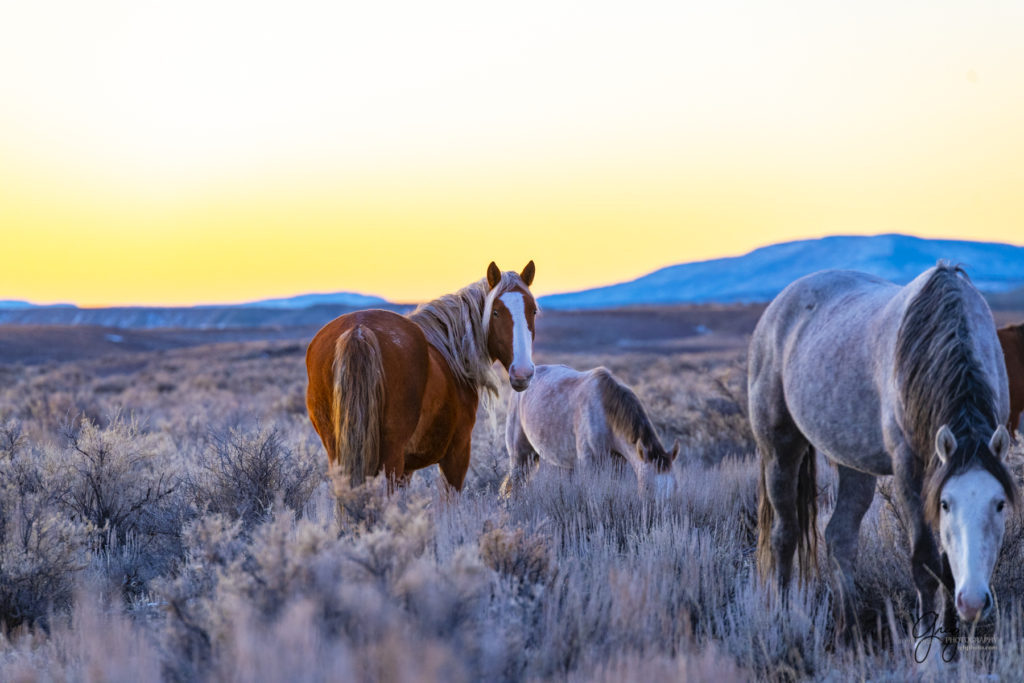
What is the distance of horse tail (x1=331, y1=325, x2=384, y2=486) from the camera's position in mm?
4820

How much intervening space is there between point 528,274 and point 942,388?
3332mm

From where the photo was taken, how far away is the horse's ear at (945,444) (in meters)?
3.17

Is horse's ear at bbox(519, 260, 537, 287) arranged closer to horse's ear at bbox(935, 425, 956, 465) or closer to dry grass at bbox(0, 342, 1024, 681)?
dry grass at bbox(0, 342, 1024, 681)

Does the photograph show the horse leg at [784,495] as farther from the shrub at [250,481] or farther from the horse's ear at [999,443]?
the shrub at [250,481]

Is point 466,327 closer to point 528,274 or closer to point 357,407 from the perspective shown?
point 528,274

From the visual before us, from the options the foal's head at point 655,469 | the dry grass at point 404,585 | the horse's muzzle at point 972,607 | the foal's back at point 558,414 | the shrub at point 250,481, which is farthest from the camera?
the foal's back at point 558,414

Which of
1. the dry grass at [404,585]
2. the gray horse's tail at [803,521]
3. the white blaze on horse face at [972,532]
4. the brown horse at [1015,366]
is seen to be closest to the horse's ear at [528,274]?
the dry grass at [404,585]

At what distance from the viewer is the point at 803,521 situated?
4949 millimetres

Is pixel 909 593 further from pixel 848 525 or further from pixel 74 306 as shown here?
pixel 74 306

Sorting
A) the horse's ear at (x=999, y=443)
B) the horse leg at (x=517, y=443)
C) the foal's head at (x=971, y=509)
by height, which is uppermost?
the horse's ear at (x=999, y=443)

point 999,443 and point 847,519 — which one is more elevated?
point 999,443

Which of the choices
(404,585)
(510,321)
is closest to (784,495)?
(510,321)

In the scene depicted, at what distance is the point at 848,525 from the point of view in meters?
4.80

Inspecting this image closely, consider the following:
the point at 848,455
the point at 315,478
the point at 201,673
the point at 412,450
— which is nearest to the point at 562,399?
the point at 315,478
